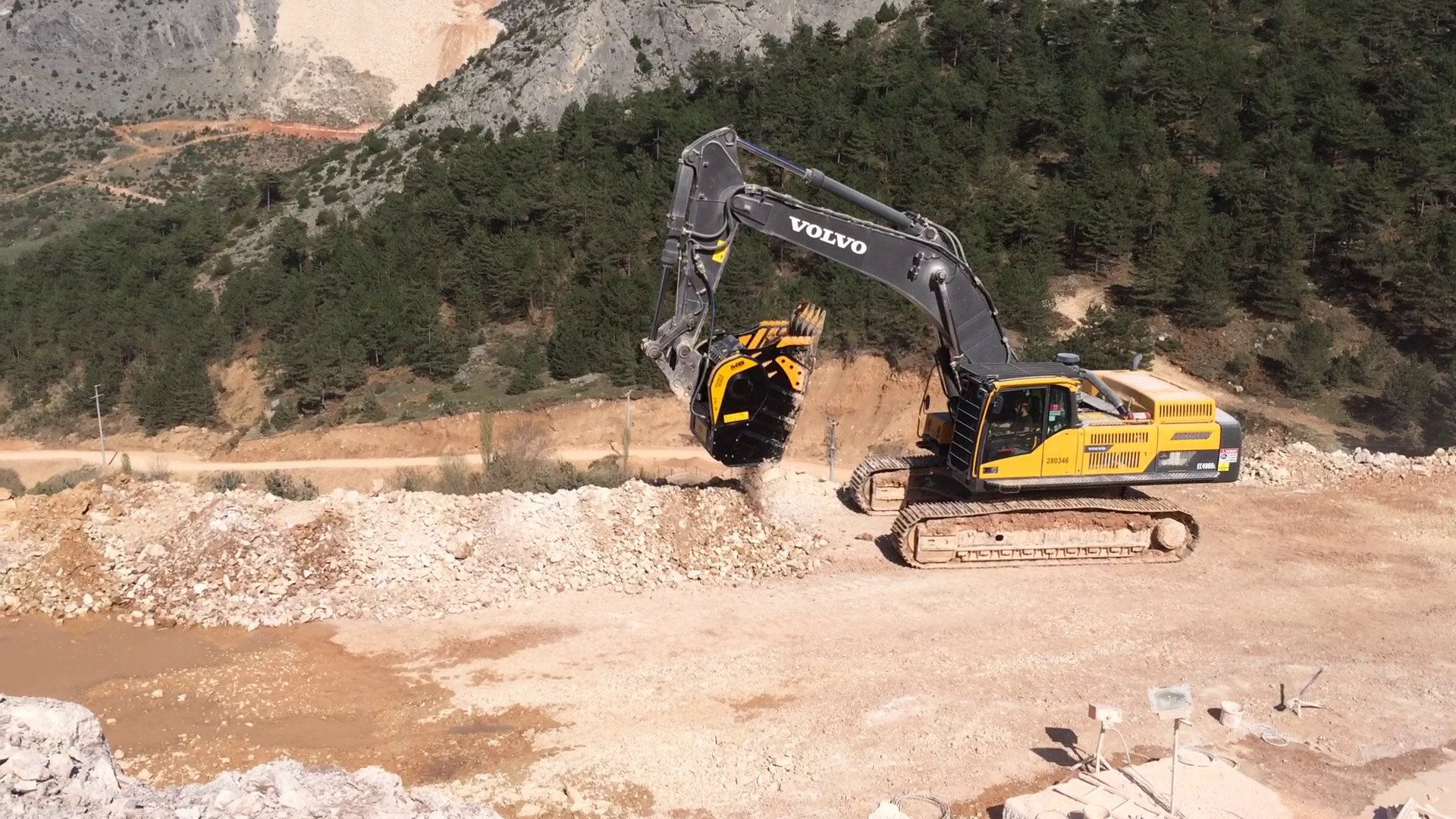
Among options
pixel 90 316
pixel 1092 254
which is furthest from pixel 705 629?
pixel 90 316

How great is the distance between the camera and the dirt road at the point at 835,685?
35.2ft

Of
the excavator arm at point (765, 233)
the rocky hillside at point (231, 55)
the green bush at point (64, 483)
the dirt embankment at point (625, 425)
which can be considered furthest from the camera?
the rocky hillside at point (231, 55)

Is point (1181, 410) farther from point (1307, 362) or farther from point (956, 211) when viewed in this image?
point (956, 211)

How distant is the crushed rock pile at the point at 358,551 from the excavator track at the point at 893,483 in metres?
1.72

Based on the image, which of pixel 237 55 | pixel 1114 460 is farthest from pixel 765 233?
pixel 237 55

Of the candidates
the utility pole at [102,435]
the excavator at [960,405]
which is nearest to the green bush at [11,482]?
the utility pole at [102,435]

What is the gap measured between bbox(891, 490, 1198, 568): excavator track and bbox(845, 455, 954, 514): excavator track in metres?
1.72

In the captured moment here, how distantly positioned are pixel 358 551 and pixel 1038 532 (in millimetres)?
9193

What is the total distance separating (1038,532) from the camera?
1543 cm

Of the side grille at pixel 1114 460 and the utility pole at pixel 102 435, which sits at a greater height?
the side grille at pixel 1114 460

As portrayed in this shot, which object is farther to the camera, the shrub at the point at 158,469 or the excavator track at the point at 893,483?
the shrub at the point at 158,469

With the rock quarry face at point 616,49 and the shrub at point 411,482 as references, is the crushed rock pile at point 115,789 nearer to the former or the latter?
the shrub at point 411,482

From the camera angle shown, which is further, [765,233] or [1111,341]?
[1111,341]

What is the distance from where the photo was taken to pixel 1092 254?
32.4 metres
